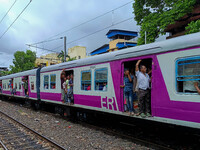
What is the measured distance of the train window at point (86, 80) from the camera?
7.70 metres

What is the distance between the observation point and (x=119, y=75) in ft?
20.6

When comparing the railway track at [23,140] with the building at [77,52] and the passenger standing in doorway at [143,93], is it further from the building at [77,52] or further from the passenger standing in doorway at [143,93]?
the building at [77,52]

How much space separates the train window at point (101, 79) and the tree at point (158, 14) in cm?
576

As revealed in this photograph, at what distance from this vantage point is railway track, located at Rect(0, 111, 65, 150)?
18.8 ft

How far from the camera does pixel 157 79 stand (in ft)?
16.6

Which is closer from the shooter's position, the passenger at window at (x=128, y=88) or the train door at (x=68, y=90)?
the passenger at window at (x=128, y=88)

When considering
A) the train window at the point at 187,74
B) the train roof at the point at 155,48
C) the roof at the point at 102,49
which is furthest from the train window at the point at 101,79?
the roof at the point at 102,49

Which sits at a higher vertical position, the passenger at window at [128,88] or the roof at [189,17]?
the roof at [189,17]

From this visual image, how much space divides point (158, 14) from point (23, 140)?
11.0 metres

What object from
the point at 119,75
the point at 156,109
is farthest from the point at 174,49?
the point at 119,75

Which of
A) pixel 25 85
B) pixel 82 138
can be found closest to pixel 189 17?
pixel 82 138

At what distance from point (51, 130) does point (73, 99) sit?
177 cm

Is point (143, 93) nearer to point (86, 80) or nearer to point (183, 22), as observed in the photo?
point (86, 80)

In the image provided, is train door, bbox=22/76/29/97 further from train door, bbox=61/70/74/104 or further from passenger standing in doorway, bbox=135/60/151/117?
passenger standing in doorway, bbox=135/60/151/117
